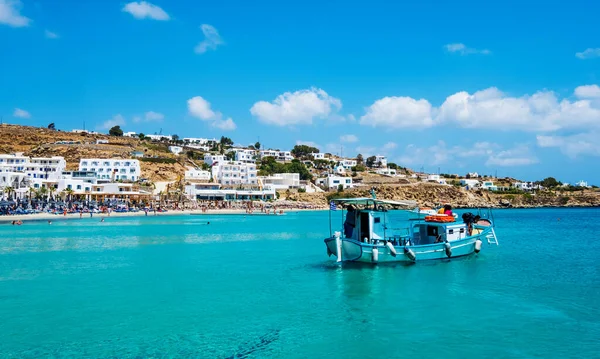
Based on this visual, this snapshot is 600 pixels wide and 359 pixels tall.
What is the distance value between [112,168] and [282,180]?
1597 inches

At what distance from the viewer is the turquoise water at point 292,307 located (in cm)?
1351

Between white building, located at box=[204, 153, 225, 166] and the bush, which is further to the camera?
white building, located at box=[204, 153, 225, 166]

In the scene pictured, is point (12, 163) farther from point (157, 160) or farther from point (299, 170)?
point (299, 170)

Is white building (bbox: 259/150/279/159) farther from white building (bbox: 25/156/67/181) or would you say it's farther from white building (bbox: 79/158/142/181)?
white building (bbox: 25/156/67/181)

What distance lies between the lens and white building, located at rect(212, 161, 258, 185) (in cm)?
11006

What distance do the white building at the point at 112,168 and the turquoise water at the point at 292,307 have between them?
69.0 meters

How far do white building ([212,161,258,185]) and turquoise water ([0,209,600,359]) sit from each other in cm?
7810

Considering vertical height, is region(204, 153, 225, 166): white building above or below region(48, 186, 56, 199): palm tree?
above

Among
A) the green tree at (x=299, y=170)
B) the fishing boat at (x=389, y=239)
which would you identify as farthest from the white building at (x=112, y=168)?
the fishing boat at (x=389, y=239)

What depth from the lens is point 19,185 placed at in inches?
3091

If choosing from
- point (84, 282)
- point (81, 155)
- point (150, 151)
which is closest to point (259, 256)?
point (84, 282)

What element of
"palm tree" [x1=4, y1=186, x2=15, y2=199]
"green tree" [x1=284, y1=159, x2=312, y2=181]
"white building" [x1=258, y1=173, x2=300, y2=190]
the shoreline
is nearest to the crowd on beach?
the shoreline

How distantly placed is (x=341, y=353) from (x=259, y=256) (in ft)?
62.5

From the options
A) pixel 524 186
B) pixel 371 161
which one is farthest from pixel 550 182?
pixel 371 161
